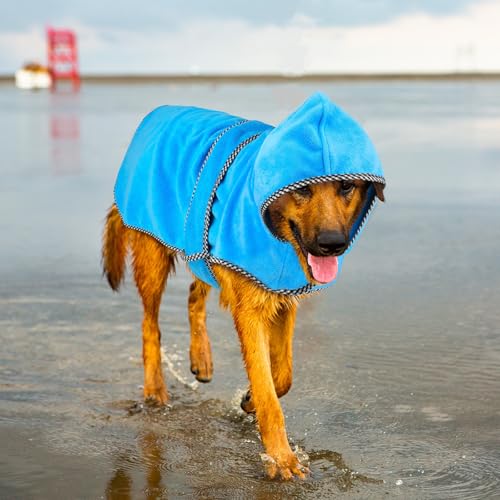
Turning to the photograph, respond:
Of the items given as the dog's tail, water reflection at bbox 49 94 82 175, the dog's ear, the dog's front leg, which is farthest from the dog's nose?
water reflection at bbox 49 94 82 175

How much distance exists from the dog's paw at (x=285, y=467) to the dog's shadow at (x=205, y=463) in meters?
0.03

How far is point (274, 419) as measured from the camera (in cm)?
401

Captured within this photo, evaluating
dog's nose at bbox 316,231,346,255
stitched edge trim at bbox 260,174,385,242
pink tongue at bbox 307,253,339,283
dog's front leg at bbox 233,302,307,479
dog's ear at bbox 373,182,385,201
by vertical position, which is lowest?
dog's front leg at bbox 233,302,307,479

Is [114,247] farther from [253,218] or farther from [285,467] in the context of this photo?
[285,467]

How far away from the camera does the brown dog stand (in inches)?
146

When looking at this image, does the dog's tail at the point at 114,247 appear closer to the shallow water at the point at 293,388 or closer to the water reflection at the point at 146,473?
the shallow water at the point at 293,388

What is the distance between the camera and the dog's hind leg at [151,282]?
16.2ft

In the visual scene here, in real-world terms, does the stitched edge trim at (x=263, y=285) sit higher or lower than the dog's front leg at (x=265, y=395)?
higher

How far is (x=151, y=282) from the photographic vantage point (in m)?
5.08

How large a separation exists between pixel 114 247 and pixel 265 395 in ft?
5.71

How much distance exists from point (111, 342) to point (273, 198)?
7.05ft

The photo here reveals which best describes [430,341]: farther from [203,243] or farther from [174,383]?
[203,243]

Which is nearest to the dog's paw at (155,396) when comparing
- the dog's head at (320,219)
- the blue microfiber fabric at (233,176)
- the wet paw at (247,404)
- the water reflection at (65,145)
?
the wet paw at (247,404)

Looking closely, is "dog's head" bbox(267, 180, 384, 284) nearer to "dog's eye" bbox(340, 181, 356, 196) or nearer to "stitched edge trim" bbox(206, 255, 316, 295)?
"dog's eye" bbox(340, 181, 356, 196)
